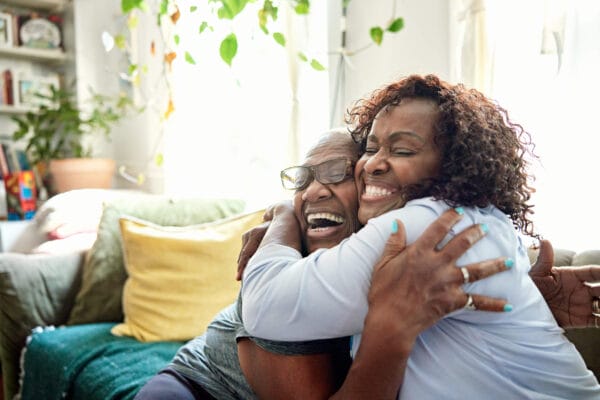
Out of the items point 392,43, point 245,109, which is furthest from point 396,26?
point 245,109

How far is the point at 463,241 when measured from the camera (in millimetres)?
801

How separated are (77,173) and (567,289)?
263 cm

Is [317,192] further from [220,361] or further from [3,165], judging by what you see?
[3,165]

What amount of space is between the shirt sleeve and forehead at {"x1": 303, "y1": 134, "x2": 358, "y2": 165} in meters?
0.30

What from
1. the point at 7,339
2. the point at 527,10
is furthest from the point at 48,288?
the point at 527,10

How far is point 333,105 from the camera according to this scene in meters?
2.21

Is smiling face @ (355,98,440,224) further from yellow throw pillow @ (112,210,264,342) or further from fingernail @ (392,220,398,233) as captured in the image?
yellow throw pillow @ (112,210,264,342)

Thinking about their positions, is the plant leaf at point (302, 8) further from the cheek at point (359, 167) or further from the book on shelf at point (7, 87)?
the book on shelf at point (7, 87)

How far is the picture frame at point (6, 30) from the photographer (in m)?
3.37

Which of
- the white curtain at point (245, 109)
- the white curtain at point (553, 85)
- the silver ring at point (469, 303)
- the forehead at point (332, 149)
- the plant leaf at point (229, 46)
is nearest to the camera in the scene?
the silver ring at point (469, 303)

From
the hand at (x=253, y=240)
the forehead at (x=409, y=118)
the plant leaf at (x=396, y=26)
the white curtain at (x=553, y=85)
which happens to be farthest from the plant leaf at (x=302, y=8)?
the forehead at (x=409, y=118)

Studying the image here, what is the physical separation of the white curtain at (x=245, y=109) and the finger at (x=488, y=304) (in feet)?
4.91

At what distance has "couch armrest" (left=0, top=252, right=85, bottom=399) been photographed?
6.50 feet

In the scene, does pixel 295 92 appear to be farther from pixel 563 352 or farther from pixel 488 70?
pixel 563 352
